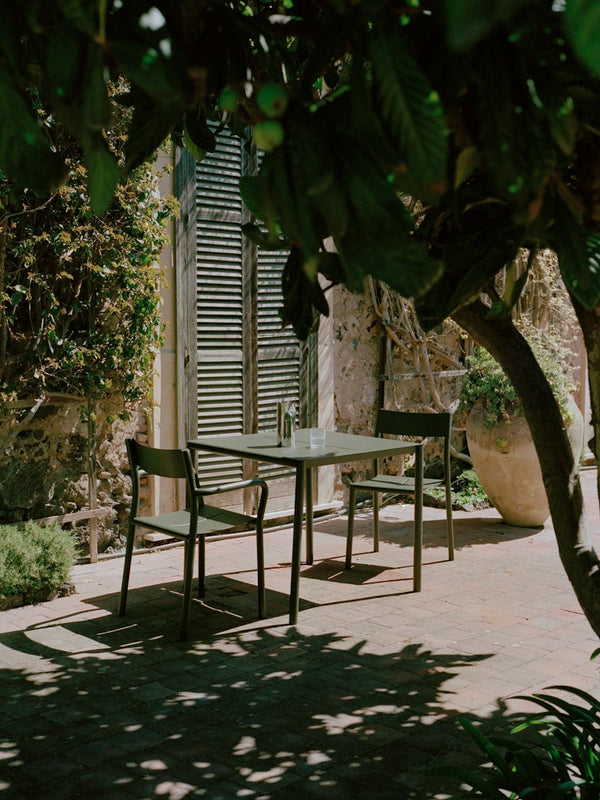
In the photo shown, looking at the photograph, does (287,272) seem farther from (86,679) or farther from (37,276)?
(37,276)

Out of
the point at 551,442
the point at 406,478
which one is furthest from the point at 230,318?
the point at 551,442

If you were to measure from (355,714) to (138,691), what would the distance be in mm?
935

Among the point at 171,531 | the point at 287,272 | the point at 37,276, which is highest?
the point at 37,276

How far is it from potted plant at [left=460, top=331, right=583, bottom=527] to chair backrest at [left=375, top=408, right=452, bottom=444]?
3.12 ft

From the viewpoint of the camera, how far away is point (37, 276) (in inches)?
221

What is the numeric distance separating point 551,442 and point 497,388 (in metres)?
5.13

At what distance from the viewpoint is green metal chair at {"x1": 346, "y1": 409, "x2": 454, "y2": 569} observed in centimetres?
606

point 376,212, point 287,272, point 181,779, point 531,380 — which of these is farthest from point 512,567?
point 376,212

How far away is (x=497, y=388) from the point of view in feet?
23.6

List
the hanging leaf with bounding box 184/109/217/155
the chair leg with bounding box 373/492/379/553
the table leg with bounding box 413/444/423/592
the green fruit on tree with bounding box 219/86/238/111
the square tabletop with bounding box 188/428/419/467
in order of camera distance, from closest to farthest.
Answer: the green fruit on tree with bounding box 219/86/238/111
the hanging leaf with bounding box 184/109/217/155
the square tabletop with bounding box 188/428/419/467
the table leg with bounding box 413/444/423/592
the chair leg with bounding box 373/492/379/553

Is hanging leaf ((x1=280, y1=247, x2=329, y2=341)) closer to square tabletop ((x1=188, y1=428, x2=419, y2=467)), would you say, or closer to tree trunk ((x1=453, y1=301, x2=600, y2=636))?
tree trunk ((x1=453, y1=301, x2=600, y2=636))

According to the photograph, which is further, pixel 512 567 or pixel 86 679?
pixel 512 567

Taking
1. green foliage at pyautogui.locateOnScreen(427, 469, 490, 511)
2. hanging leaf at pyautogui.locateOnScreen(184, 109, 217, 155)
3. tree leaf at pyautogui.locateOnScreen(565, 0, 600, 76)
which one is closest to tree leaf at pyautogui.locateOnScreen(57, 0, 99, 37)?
tree leaf at pyautogui.locateOnScreen(565, 0, 600, 76)

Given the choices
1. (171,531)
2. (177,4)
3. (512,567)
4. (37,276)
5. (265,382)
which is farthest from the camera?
(265,382)
